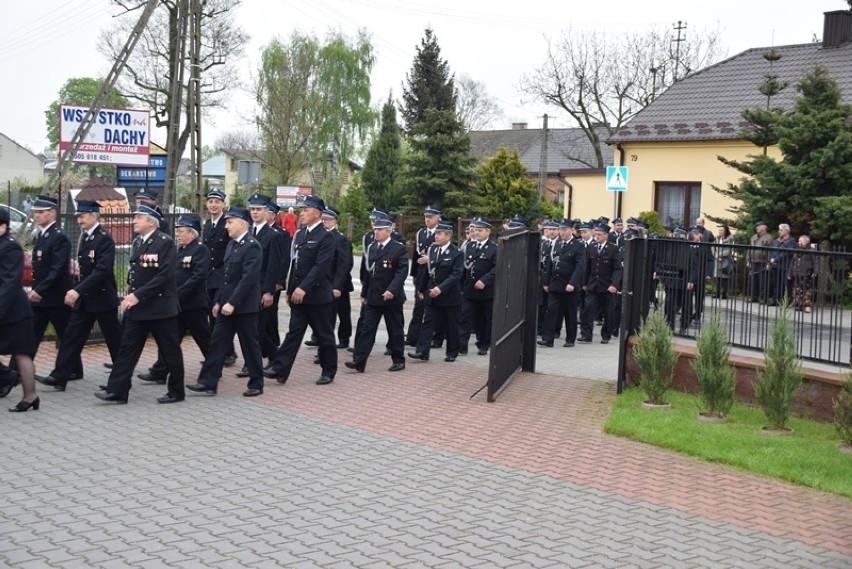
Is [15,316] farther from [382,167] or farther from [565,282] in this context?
[382,167]

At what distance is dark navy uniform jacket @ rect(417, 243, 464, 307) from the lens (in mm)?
13180

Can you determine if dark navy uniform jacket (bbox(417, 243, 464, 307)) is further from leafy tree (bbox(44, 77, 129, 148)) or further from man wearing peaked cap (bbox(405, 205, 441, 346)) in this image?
leafy tree (bbox(44, 77, 129, 148))

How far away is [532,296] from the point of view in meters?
12.6

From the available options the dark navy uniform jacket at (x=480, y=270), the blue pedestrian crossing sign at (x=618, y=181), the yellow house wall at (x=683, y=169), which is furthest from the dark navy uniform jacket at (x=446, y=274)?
the yellow house wall at (x=683, y=169)

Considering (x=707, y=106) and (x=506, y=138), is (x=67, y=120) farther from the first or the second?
(x=506, y=138)

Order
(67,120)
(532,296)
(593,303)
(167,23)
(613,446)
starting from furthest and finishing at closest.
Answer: (167,23), (67,120), (593,303), (532,296), (613,446)

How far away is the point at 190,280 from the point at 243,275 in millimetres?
808

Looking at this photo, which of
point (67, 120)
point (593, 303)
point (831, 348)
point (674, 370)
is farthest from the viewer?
point (67, 120)

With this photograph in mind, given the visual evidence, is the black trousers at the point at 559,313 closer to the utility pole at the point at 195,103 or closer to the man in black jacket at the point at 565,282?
the man in black jacket at the point at 565,282

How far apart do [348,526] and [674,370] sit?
5693 millimetres

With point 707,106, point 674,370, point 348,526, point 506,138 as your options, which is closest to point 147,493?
point 348,526

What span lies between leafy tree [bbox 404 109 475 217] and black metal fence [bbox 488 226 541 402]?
73.7ft

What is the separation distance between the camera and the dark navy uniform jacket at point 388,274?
12258 millimetres

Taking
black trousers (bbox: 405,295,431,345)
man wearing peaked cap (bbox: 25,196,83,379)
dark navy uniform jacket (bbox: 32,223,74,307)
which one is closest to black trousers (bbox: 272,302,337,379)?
man wearing peaked cap (bbox: 25,196,83,379)
